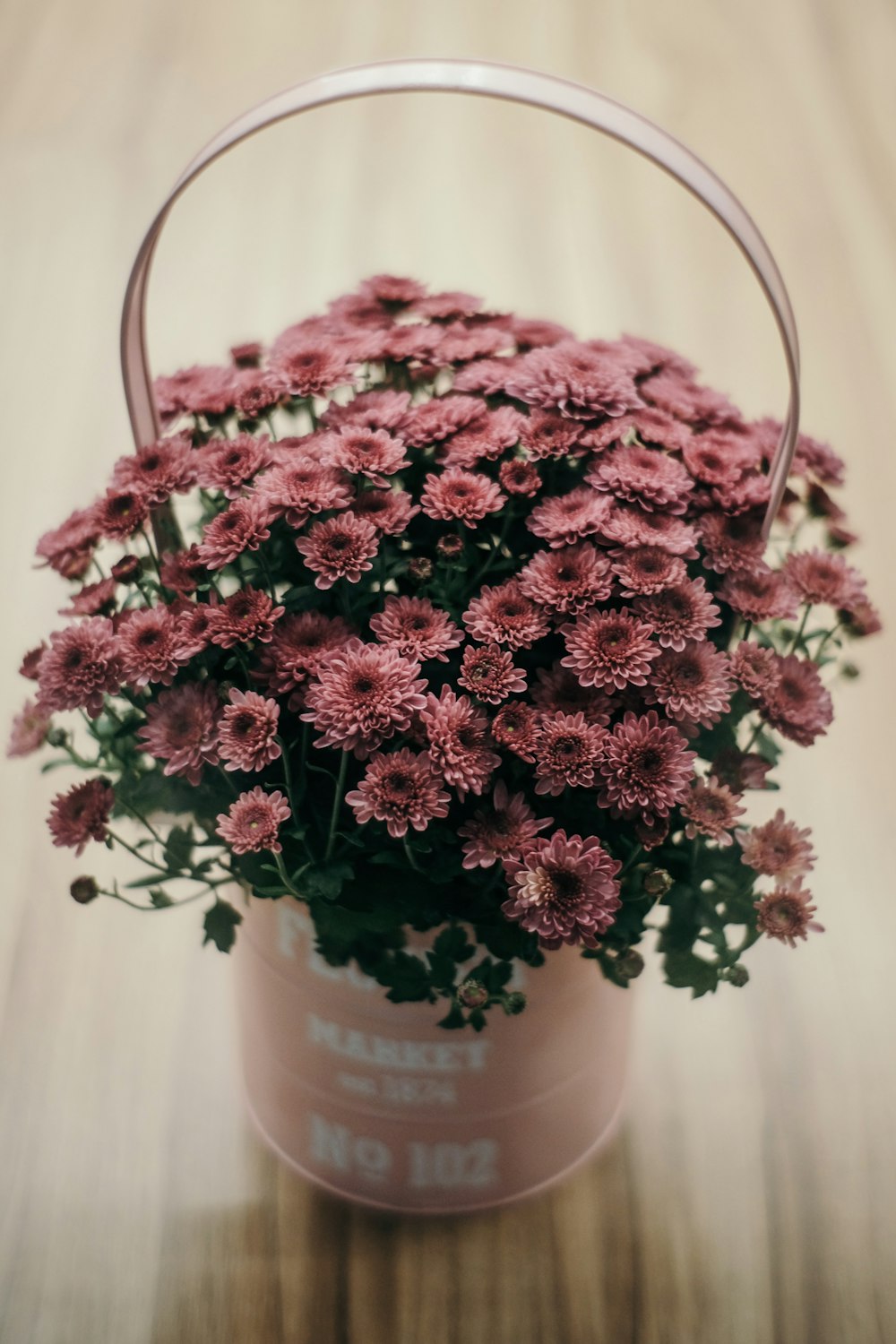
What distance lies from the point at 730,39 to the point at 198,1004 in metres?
1.71

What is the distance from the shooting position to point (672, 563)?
62 cm

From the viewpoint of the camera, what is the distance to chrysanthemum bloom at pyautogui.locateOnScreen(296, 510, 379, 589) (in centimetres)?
60

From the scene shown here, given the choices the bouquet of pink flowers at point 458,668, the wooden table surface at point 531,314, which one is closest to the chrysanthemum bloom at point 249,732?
the bouquet of pink flowers at point 458,668

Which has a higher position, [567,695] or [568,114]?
[568,114]

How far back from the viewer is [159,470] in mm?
657

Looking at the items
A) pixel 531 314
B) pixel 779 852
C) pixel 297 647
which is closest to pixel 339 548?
pixel 297 647

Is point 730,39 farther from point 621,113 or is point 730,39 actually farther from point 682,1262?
point 682,1262

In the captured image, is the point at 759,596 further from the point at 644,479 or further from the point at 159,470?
the point at 159,470

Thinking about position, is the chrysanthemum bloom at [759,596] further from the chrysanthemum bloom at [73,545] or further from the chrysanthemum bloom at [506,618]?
the chrysanthemum bloom at [73,545]

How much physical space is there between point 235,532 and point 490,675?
14cm

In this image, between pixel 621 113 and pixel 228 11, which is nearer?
pixel 621 113

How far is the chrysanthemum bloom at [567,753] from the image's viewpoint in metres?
0.57

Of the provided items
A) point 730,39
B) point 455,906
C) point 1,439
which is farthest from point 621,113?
point 730,39

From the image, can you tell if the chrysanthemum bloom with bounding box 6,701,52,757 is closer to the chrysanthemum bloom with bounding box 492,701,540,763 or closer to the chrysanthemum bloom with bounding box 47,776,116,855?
the chrysanthemum bloom with bounding box 47,776,116,855
